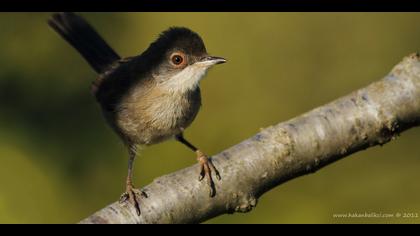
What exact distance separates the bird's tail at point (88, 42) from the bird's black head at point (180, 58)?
1.05 metres

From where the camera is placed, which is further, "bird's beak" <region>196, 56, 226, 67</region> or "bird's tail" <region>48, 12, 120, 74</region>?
"bird's tail" <region>48, 12, 120, 74</region>

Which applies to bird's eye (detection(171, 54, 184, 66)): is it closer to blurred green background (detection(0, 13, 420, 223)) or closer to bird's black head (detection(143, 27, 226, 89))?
bird's black head (detection(143, 27, 226, 89))

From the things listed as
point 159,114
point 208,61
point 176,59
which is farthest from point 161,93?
point 208,61

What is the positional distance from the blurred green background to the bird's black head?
0.60 m

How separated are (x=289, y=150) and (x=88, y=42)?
279 cm

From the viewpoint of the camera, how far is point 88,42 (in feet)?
18.2

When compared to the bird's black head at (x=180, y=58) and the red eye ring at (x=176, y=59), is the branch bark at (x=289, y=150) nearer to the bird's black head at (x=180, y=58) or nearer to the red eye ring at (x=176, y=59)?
the bird's black head at (x=180, y=58)

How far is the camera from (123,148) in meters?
4.72

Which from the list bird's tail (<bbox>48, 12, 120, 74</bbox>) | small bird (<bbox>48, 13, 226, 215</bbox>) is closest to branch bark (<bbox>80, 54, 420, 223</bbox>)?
small bird (<bbox>48, 13, 226, 215</bbox>)

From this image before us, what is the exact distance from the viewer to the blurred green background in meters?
4.49

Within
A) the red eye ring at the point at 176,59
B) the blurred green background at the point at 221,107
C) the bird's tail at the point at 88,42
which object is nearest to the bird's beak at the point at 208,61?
the red eye ring at the point at 176,59

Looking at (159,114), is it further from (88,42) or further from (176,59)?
(88,42)

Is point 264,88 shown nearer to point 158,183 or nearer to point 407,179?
point 407,179

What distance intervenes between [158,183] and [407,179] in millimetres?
2232
